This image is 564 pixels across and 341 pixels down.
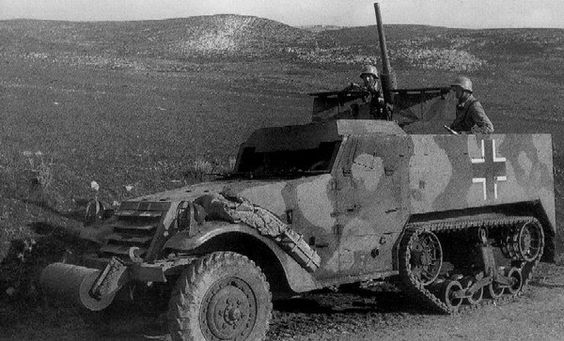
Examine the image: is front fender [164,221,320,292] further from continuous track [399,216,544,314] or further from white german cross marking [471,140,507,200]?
white german cross marking [471,140,507,200]

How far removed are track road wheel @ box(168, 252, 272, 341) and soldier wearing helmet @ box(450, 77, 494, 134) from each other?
393cm

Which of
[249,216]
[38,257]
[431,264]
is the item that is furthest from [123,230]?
[431,264]

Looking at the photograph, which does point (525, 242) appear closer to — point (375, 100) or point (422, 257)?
point (422, 257)

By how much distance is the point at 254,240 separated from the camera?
6.61 metres

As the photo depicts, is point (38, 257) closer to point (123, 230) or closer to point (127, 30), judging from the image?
point (123, 230)

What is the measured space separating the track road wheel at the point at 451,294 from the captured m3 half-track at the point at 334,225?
16mm

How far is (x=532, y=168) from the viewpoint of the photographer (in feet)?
29.9

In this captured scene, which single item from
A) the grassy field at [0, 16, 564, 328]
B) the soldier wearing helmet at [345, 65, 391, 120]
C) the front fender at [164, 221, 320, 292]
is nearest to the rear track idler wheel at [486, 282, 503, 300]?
the grassy field at [0, 16, 564, 328]

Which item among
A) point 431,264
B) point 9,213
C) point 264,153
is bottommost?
point 431,264

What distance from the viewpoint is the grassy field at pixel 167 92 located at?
9.59m

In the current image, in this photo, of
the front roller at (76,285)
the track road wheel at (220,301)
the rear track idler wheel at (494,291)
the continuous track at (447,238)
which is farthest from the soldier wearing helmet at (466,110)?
the front roller at (76,285)

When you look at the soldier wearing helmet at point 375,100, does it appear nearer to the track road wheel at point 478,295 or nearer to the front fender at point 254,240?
the track road wheel at point 478,295

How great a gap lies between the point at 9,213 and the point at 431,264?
15.4ft

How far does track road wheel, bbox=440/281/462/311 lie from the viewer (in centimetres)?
795
